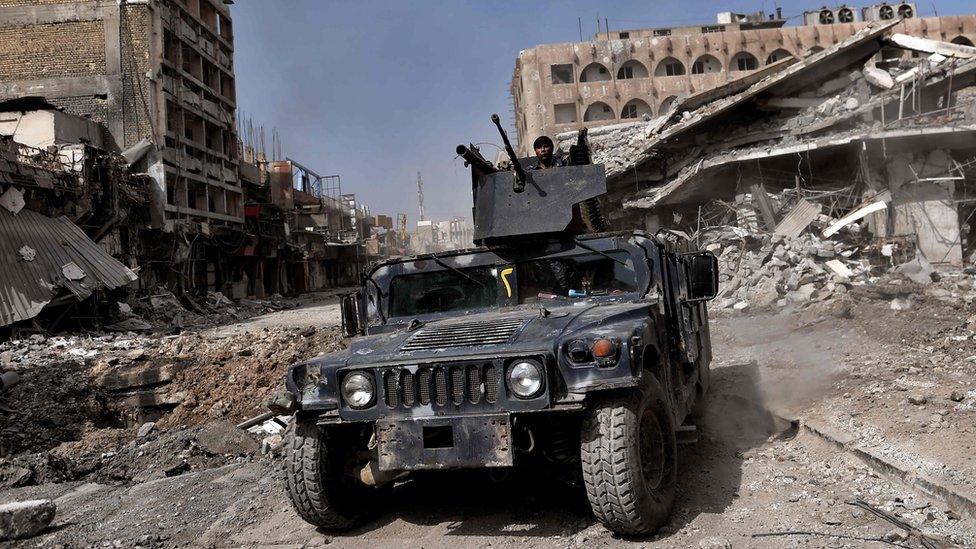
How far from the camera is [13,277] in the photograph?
54.3ft

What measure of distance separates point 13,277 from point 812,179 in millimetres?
18415

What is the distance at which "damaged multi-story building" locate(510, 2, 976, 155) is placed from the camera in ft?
160

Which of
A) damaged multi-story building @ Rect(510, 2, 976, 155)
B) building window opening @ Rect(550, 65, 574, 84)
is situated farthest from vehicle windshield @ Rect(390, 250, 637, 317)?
building window opening @ Rect(550, 65, 574, 84)

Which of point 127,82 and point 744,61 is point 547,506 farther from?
point 744,61

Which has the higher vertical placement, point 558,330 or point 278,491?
point 558,330

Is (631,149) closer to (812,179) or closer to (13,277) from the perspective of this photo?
(812,179)

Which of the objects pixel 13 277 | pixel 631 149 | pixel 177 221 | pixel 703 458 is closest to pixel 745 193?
pixel 631 149

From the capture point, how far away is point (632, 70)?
50562 mm

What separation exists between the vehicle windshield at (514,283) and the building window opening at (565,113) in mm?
45178

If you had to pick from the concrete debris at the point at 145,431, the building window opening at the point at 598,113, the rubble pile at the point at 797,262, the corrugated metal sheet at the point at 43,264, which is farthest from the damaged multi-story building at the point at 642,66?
the concrete debris at the point at 145,431

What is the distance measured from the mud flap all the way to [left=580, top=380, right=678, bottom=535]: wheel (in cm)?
45

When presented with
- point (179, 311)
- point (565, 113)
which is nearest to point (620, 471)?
point (179, 311)

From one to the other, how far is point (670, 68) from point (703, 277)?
162ft

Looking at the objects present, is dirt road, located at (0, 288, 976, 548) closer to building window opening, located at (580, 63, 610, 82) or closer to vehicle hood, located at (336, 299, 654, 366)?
vehicle hood, located at (336, 299, 654, 366)
